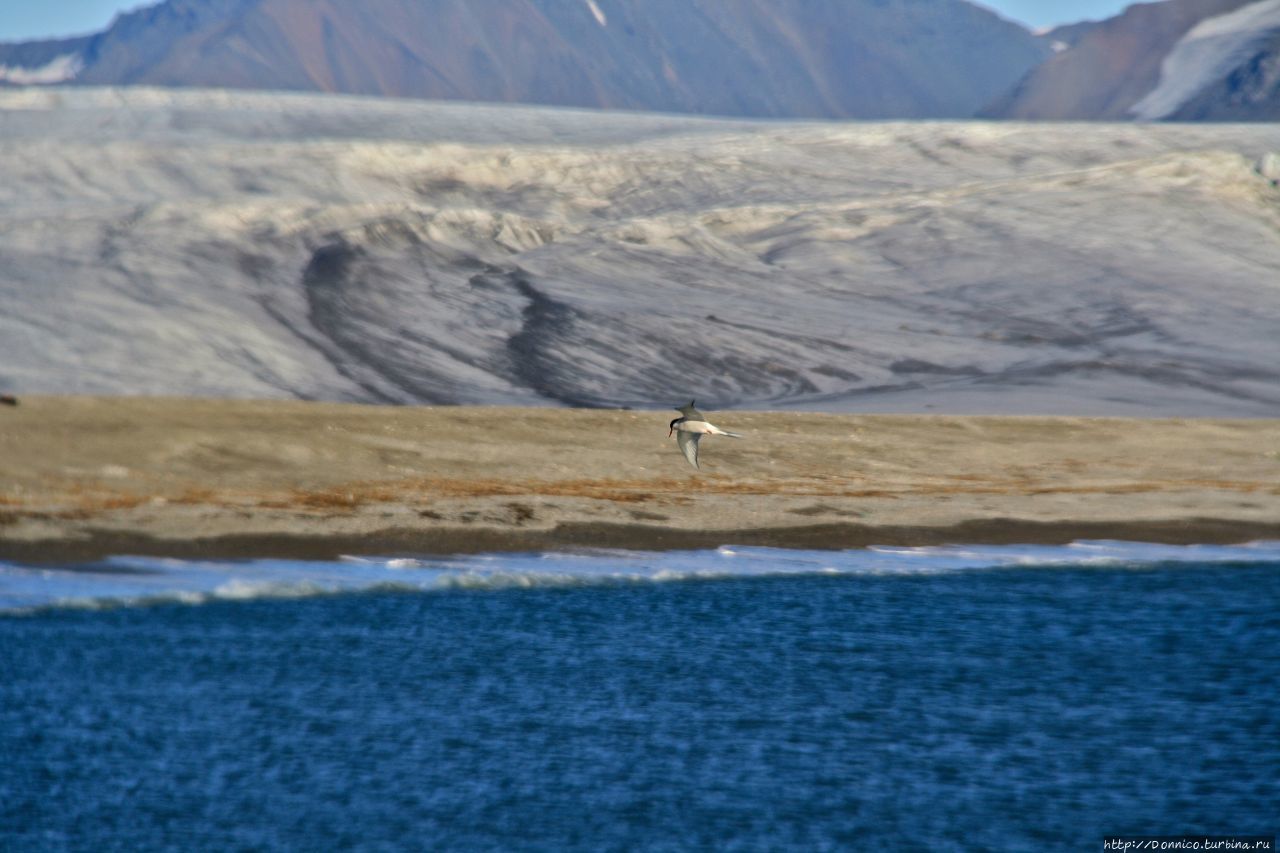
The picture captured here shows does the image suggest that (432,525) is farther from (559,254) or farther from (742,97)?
(742,97)

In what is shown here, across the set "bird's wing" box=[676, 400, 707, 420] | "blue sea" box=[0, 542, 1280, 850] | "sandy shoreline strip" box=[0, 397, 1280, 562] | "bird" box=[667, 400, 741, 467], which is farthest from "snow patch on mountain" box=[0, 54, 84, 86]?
"bird's wing" box=[676, 400, 707, 420]

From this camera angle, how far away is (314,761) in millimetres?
14281

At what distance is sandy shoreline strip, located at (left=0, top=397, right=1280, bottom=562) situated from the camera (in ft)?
67.9

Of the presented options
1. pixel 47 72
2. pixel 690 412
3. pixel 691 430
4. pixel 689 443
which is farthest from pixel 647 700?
pixel 47 72

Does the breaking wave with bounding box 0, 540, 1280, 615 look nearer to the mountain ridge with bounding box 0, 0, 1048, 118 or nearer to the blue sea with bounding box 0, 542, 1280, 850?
the blue sea with bounding box 0, 542, 1280, 850

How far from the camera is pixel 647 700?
53.4 feet

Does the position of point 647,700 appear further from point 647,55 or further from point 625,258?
point 647,55

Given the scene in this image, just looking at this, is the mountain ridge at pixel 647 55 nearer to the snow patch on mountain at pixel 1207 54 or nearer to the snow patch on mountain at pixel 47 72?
the snow patch on mountain at pixel 47 72

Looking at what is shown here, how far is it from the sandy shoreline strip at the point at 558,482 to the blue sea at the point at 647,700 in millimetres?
935

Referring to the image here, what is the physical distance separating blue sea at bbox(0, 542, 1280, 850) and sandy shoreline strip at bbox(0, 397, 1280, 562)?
935mm

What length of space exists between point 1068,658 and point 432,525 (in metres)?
7.18

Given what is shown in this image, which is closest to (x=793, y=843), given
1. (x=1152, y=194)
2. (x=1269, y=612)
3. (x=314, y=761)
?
(x=314, y=761)

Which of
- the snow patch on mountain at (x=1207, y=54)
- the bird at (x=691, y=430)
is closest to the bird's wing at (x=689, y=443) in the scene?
the bird at (x=691, y=430)

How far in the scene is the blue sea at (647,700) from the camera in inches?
519
